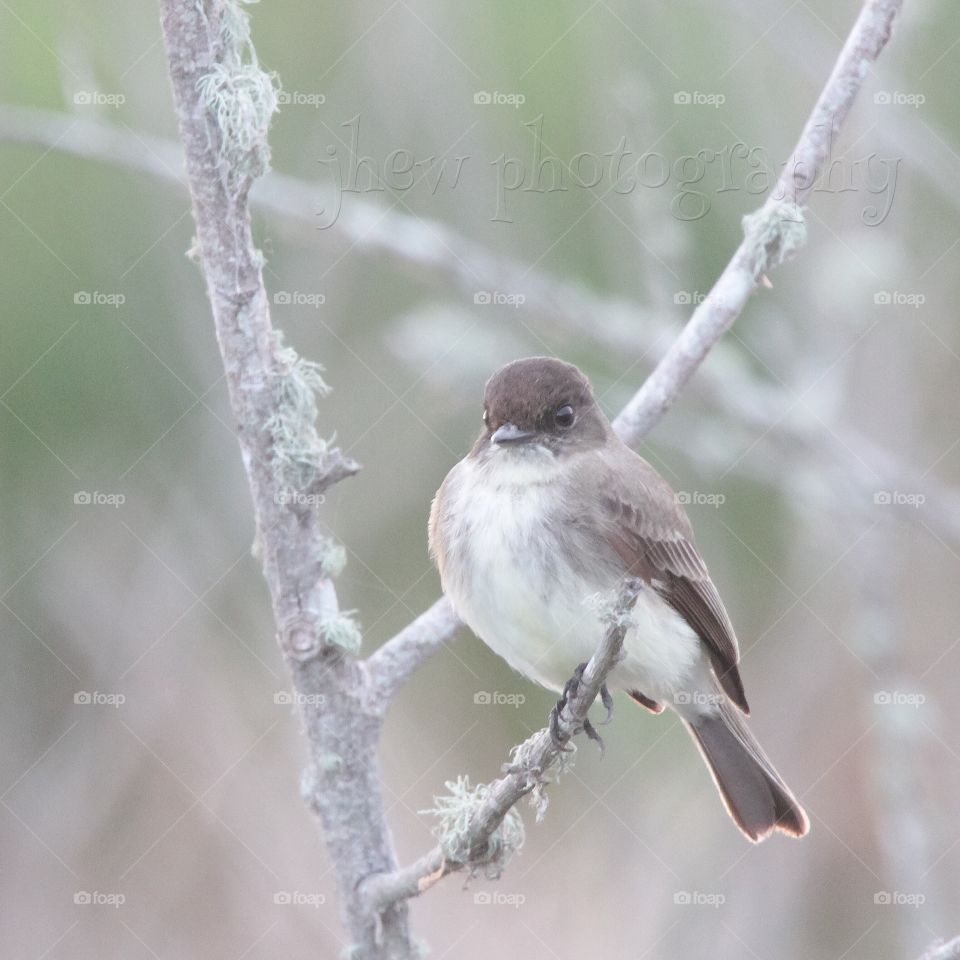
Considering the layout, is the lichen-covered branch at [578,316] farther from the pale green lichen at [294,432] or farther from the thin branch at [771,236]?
the pale green lichen at [294,432]

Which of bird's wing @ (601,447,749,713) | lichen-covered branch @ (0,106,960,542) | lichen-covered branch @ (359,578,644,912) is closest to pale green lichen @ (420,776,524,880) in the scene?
lichen-covered branch @ (359,578,644,912)

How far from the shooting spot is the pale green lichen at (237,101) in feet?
10.1

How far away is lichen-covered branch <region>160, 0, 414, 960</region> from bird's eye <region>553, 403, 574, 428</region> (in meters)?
1.06

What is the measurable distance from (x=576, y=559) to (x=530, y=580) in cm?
15

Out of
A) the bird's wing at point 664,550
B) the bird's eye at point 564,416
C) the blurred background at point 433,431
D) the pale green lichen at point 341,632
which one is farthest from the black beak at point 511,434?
the blurred background at point 433,431

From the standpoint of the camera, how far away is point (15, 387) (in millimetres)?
5266

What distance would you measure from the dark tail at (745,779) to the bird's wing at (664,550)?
0.14m

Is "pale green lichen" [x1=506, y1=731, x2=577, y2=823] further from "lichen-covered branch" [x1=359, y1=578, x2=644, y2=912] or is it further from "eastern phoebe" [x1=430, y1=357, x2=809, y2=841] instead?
"eastern phoebe" [x1=430, y1=357, x2=809, y2=841]

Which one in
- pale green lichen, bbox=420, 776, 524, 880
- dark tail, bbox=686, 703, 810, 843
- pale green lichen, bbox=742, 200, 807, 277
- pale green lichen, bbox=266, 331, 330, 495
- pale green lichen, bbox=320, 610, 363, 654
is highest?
pale green lichen, bbox=742, 200, 807, 277

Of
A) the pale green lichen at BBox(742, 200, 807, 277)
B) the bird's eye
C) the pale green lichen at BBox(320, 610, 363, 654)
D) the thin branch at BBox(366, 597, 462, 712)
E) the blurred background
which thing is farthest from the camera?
the blurred background

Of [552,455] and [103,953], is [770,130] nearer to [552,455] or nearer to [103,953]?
[552,455]

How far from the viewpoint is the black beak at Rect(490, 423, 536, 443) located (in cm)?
405

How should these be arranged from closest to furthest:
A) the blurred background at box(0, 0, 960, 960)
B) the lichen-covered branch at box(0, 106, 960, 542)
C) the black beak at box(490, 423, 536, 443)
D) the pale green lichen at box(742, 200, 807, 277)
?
the pale green lichen at box(742, 200, 807, 277)
the black beak at box(490, 423, 536, 443)
the lichen-covered branch at box(0, 106, 960, 542)
the blurred background at box(0, 0, 960, 960)

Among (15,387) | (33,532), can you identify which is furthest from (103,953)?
(15,387)
